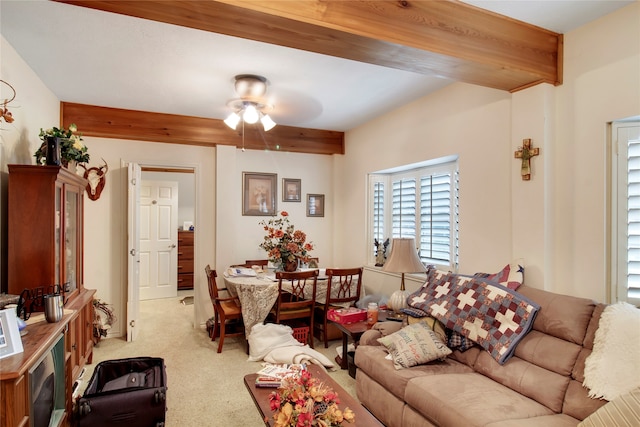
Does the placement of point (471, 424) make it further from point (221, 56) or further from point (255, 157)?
point (255, 157)

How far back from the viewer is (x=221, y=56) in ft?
8.99

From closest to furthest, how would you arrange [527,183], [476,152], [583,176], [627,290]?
[627,290], [583,176], [527,183], [476,152]

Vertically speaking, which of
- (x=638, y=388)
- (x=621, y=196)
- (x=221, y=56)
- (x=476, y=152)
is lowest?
(x=638, y=388)

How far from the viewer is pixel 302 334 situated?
3846 mm

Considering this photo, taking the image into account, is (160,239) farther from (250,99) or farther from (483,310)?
(483,310)

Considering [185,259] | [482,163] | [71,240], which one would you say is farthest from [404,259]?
[185,259]

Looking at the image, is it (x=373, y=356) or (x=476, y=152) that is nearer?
(x=373, y=356)

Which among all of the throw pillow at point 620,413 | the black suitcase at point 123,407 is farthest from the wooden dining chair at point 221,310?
the throw pillow at point 620,413

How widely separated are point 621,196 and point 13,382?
10.5 feet

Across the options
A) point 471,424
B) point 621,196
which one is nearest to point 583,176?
point 621,196

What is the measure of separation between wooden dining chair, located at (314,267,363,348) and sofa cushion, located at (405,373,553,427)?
1776 mm

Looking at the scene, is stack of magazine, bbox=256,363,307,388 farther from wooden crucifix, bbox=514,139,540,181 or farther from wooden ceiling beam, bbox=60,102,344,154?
wooden ceiling beam, bbox=60,102,344,154

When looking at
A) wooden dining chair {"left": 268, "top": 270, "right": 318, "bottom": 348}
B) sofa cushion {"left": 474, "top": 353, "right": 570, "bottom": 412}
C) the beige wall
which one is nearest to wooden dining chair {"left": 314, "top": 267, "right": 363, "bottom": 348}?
wooden dining chair {"left": 268, "top": 270, "right": 318, "bottom": 348}

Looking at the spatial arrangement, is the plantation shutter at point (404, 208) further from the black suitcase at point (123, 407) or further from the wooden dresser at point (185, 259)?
the wooden dresser at point (185, 259)
